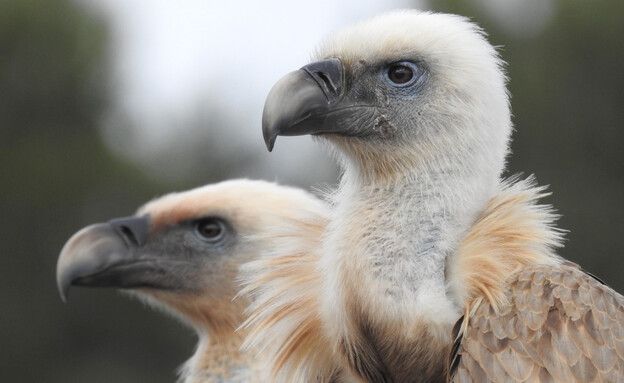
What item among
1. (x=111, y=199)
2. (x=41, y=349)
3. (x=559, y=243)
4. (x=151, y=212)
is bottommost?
(x=41, y=349)

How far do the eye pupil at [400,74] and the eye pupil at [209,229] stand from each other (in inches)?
91.4

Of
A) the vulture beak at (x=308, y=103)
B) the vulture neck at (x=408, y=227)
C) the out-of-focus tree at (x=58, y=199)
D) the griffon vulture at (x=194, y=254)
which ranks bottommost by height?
the out-of-focus tree at (x=58, y=199)

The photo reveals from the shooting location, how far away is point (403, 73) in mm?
3951

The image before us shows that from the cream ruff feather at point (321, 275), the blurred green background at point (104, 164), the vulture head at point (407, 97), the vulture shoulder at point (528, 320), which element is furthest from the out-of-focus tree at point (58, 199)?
the vulture shoulder at point (528, 320)

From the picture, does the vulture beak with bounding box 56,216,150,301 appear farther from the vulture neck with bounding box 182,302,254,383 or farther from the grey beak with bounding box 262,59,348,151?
the grey beak with bounding box 262,59,348,151

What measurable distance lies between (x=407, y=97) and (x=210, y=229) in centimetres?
242

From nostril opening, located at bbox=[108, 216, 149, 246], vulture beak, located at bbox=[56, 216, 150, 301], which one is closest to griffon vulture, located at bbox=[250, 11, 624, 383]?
vulture beak, located at bbox=[56, 216, 150, 301]

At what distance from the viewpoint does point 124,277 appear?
5.94 meters

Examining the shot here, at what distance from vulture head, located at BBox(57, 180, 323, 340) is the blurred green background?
1153 cm

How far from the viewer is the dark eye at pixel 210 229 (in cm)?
608

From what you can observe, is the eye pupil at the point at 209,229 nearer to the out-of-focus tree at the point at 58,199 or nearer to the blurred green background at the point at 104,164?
the blurred green background at the point at 104,164

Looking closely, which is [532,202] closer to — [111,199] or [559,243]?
[559,243]

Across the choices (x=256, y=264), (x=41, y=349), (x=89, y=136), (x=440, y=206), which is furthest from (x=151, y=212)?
(x=89, y=136)

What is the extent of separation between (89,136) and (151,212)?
738 inches
